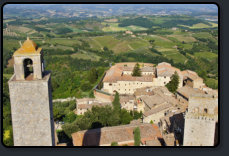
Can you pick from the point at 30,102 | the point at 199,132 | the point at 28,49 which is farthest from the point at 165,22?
the point at 30,102

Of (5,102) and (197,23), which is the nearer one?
(5,102)

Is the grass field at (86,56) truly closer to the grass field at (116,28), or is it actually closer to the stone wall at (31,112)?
the grass field at (116,28)

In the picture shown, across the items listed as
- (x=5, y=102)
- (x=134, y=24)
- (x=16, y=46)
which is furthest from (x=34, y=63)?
(x=134, y=24)

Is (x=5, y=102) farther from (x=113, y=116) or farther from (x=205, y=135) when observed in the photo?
(x=205, y=135)

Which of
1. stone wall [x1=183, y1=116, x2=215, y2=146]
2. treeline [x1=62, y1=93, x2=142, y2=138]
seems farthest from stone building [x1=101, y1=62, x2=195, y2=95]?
stone wall [x1=183, y1=116, x2=215, y2=146]

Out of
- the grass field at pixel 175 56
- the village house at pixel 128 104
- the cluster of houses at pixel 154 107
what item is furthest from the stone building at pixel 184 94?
the grass field at pixel 175 56

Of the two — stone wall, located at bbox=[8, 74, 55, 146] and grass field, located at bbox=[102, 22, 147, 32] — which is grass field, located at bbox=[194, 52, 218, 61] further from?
grass field, located at bbox=[102, 22, 147, 32]

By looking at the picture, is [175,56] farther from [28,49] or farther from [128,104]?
[28,49]
